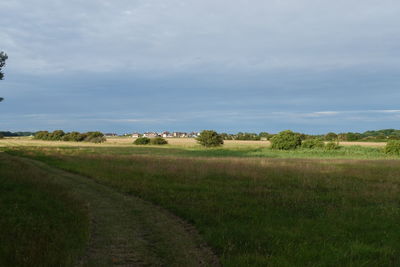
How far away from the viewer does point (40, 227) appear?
8.05m

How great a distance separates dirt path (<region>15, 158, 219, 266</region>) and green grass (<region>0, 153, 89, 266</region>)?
0.38m

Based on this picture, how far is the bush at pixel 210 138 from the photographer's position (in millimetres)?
84812

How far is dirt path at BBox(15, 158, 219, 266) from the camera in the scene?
6348 mm

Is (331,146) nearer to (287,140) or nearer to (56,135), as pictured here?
(287,140)

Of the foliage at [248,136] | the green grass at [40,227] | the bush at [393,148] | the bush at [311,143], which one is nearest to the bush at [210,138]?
the bush at [311,143]

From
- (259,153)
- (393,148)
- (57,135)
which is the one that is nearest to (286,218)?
(259,153)

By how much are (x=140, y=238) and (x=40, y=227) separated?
2.70m

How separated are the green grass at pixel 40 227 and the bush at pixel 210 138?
7257 centimetres

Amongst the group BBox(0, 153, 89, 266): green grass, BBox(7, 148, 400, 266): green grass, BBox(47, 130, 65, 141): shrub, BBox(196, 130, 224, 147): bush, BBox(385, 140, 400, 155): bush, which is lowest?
BBox(7, 148, 400, 266): green grass

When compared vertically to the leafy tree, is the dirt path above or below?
below

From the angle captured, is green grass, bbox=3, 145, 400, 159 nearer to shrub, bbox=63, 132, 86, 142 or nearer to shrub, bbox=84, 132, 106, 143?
shrub, bbox=84, 132, 106, 143

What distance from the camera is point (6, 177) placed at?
47.6 feet

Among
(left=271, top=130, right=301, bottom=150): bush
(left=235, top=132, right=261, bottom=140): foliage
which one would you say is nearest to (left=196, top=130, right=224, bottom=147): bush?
(left=271, top=130, right=301, bottom=150): bush

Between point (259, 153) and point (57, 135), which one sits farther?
point (57, 135)
